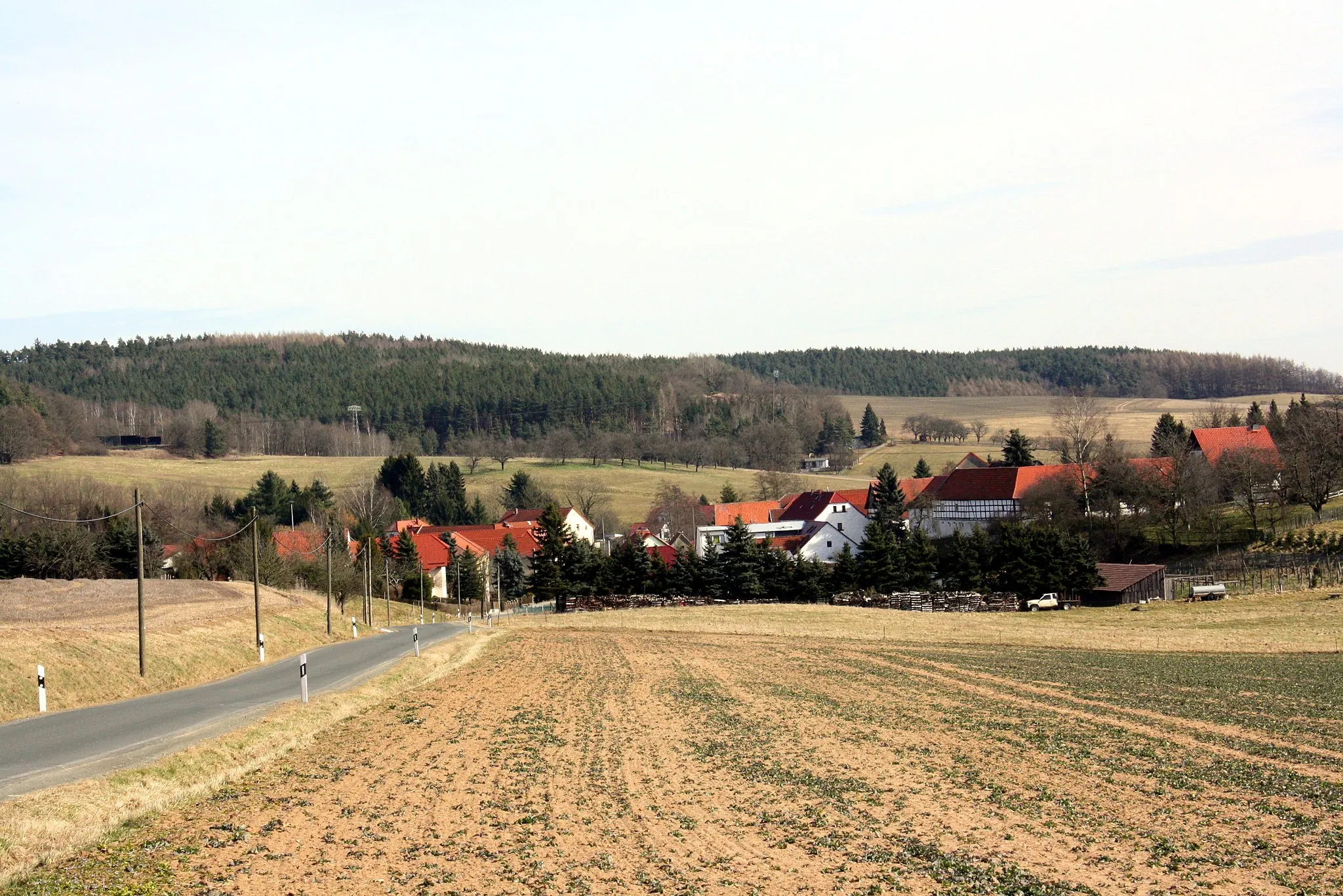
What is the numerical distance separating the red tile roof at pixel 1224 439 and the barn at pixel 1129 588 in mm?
28104

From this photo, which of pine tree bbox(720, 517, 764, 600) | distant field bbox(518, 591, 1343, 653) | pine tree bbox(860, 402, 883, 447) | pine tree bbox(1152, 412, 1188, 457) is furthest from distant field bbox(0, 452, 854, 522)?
distant field bbox(518, 591, 1343, 653)

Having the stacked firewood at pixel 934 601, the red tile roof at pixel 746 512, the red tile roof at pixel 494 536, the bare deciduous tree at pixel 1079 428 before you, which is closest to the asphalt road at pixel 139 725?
the stacked firewood at pixel 934 601

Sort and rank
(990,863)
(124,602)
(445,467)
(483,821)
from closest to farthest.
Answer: (990,863), (483,821), (124,602), (445,467)

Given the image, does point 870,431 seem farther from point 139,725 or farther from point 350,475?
point 139,725

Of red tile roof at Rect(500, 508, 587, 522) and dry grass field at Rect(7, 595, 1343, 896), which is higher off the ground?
dry grass field at Rect(7, 595, 1343, 896)

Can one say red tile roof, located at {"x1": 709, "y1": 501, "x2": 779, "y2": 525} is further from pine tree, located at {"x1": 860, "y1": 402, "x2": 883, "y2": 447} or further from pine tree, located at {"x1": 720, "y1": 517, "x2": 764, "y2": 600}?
pine tree, located at {"x1": 860, "y1": 402, "x2": 883, "y2": 447}

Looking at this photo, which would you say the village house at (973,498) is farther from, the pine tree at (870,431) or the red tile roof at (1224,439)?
the pine tree at (870,431)

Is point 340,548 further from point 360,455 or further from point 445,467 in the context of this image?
point 360,455

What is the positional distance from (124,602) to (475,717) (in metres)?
34.3

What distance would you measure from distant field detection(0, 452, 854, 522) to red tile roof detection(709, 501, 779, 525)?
18356 millimetres

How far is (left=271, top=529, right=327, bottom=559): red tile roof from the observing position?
8650 cm

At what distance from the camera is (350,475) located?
155375 millimetres

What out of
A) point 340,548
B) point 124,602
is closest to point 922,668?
point 124,602

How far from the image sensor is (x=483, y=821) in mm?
13320
